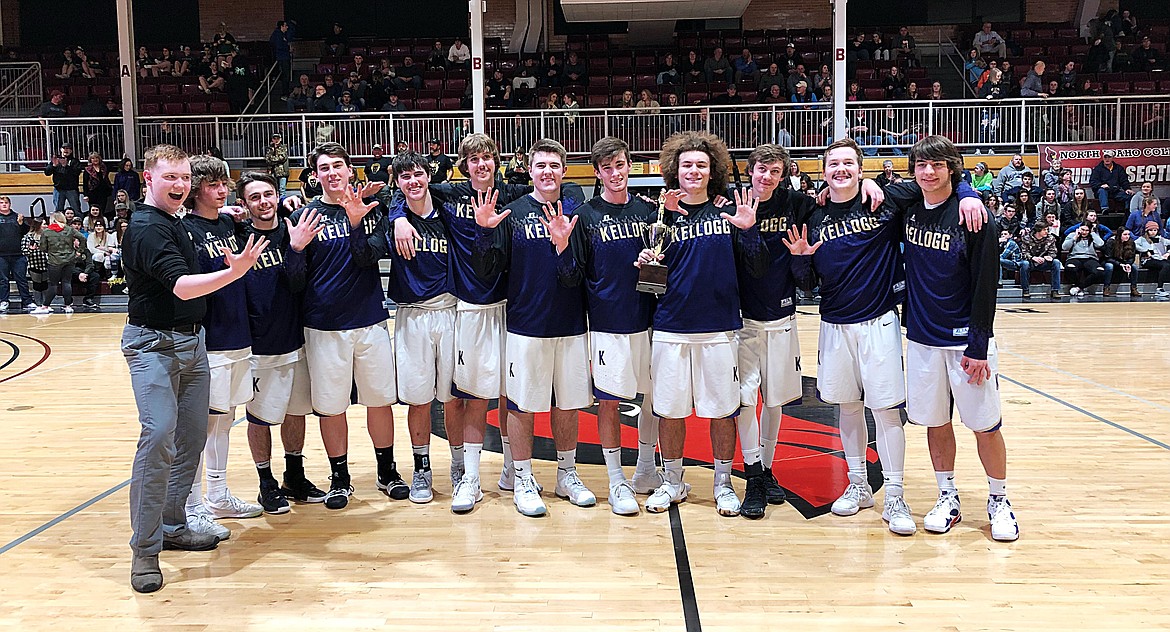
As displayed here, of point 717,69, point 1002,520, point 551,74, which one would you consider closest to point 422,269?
point 1002,520

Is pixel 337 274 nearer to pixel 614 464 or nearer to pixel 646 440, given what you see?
pixel 614 464

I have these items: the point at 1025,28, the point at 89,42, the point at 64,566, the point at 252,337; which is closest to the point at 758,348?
the point at 252,337

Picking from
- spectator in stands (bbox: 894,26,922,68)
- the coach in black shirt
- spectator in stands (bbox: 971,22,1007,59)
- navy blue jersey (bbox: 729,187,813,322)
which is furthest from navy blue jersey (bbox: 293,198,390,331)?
spectator in stands (bbox: 971,22,1007,59)

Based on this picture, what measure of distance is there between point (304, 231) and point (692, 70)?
1674 centimetres

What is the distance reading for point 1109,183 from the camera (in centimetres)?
1639

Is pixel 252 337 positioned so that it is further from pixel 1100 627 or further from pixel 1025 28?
pixel 1025 28

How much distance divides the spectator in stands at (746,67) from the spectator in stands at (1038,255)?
7000 mm

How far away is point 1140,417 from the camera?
6730 mm

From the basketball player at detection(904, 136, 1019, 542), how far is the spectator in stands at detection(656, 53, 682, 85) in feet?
51.9

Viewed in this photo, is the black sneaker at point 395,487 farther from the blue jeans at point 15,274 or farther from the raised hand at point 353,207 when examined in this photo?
the blue jeans at point 15,274

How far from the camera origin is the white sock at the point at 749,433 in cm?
485

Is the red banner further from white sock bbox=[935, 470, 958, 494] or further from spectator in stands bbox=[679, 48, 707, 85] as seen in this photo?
white sock bbox=[935, 470, 958, 494]

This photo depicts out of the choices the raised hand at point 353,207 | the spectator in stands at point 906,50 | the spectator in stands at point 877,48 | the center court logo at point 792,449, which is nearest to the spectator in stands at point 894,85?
the spectator in stands at point 906,50

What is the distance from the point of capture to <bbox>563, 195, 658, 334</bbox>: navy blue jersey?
15.7 ft
